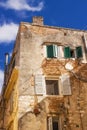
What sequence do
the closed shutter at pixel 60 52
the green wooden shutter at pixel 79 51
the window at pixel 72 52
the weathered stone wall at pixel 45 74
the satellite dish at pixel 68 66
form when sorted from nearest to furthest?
the weathered stone wall at pixel 45 74, the satellite dish at pixel 68 66, the closed shutter at pixel 60 52, the window at pixel 72 52, the green wooden shutter at pixel 79 51

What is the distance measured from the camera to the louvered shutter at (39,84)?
16500mm

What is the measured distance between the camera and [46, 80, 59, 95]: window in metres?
17.0

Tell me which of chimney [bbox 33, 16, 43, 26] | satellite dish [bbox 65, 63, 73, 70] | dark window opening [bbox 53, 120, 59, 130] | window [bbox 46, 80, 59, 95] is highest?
chimney [bbox 33, 16, 43, 26]

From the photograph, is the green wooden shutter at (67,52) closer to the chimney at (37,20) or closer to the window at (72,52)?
the window at (72,52)

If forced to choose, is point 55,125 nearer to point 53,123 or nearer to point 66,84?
point 53,123

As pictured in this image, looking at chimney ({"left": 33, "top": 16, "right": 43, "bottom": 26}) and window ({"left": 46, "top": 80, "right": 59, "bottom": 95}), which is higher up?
chimney ({"left": 33, "top": 16, "right": 43, "bottom": 26})

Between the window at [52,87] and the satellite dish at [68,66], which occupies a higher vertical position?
the satellite dish at [68,66]

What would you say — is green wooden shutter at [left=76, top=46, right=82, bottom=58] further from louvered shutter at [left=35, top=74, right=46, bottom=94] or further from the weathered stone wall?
louvered shutter at [left=35, top=74, right=46, bottom=94]

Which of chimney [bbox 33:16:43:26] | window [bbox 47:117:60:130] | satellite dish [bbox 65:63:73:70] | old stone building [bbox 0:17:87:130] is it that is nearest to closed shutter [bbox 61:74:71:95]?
old stone building [bbox 0:17:87:130]

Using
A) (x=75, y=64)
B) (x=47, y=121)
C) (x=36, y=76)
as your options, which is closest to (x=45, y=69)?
(x=36, y=76)

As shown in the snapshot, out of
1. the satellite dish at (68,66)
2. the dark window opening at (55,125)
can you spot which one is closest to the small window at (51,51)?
the satellite dish at (68,66)

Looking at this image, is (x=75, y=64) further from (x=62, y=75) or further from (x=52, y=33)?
(x=52, y=33)

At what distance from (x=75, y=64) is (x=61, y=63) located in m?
1.04

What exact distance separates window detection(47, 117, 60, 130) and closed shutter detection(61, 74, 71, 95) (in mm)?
1871
